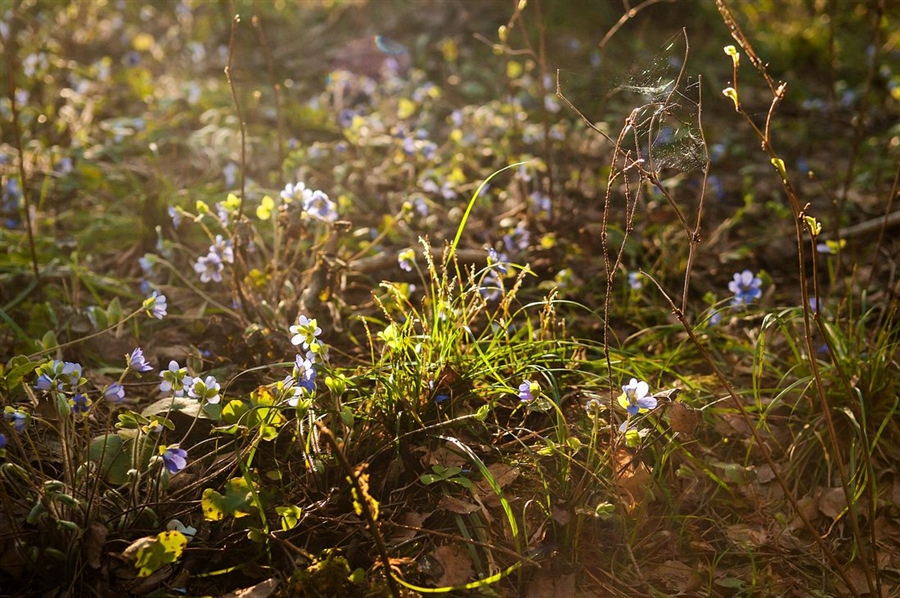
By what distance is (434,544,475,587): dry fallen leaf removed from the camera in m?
1.67

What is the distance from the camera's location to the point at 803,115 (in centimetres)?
469

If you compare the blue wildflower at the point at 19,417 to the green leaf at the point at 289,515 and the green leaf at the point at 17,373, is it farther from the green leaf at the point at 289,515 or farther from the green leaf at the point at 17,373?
the green leaf at the point at 289,515

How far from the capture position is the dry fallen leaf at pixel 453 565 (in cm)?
167

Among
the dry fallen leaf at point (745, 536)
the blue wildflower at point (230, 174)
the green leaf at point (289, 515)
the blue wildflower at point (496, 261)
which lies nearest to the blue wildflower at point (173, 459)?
the green leaf at point (289, 515)

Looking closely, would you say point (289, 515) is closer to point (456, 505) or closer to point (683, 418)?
point (456, 505)

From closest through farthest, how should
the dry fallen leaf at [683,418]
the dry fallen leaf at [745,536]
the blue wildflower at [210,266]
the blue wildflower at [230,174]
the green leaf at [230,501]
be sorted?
the green leaf at [230,501] < the dry fallen leaf at [683,418] < the dry fallen leaf at [745,536] < the blue wildflower at [210,266] < the blue wildflower at [230,174]

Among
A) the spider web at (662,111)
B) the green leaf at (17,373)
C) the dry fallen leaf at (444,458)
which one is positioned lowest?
the dry fallen leaf at (444,458)

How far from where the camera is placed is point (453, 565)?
1.71 m

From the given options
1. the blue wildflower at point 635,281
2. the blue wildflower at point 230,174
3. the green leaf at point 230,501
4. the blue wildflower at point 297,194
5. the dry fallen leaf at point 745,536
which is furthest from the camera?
the blue wildflower at point 230,174

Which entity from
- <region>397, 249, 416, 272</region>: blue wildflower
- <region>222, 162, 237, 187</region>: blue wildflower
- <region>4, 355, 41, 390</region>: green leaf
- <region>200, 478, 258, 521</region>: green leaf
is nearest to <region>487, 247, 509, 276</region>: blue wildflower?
<region>397, 249, 416, 272</region>: blue wildflower

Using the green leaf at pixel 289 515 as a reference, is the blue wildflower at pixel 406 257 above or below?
above

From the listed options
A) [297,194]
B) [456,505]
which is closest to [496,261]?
[297,194]

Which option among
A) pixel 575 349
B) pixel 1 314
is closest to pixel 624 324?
pixel 575 349

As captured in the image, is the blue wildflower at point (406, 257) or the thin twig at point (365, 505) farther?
the blue wildflower at point (406, 257)
